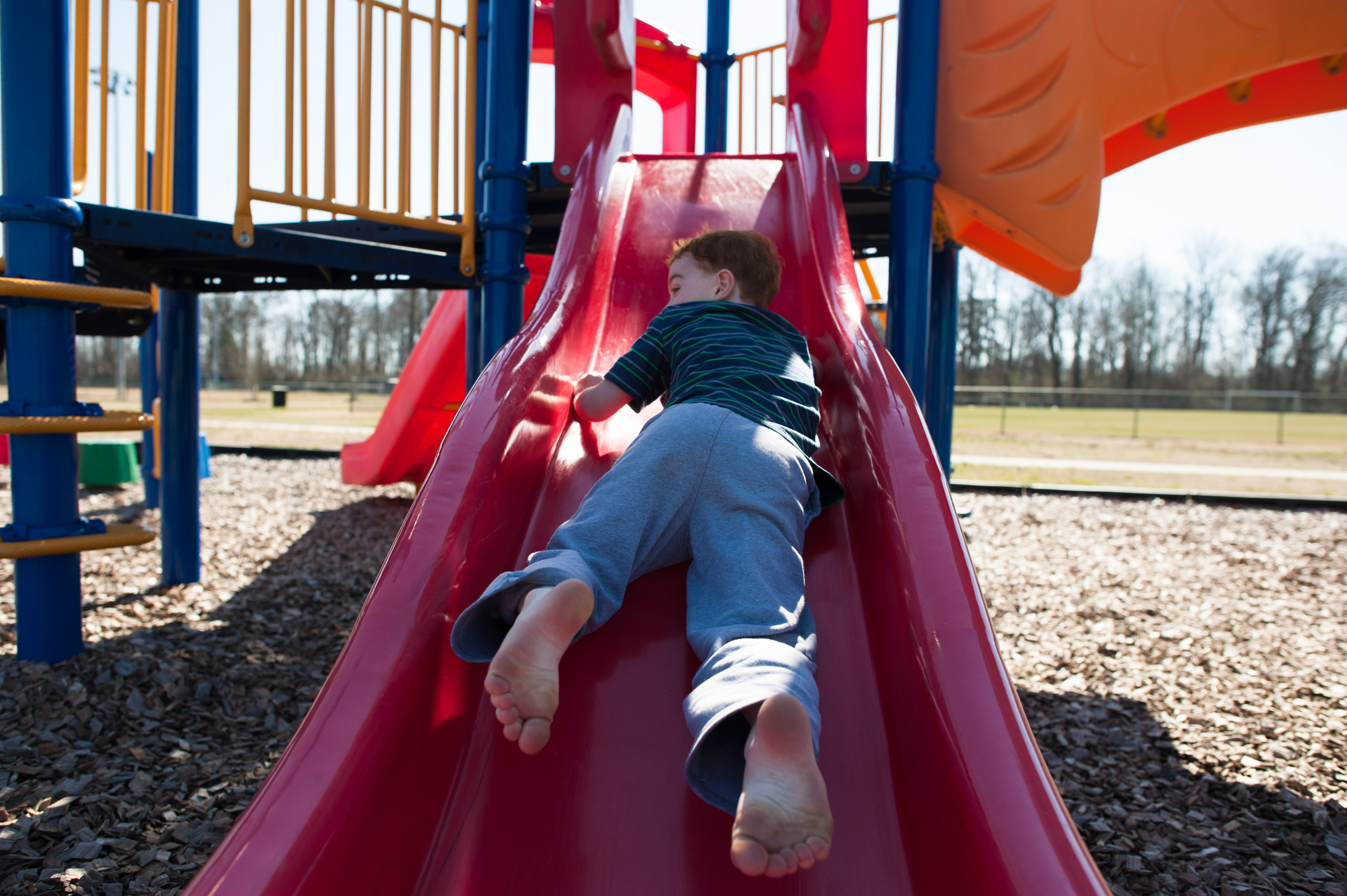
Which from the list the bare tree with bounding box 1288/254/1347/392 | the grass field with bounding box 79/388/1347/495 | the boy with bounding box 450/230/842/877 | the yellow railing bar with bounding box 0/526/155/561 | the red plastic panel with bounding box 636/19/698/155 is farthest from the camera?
the bare tree with bounding box 1288/254/1347/392

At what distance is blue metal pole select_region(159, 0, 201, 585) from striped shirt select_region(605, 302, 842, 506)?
9.24 ft

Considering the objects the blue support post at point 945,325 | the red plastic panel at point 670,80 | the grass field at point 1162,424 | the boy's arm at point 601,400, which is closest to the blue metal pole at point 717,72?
the red plastic panel at point 670,80

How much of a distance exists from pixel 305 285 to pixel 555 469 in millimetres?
2476

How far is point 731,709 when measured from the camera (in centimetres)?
126

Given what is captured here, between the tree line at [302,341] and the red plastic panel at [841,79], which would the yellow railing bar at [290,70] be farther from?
the tree line at [302,341]

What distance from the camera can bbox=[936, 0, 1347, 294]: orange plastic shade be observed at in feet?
11.7

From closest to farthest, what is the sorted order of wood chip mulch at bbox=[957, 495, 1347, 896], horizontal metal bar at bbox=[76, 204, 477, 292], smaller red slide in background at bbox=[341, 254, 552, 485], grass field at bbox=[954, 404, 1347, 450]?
wood chip mulch at bbox=[957, 495, 1347, 896]
horizontal metal bar at bbox=[76, 204, 477, 292]
smaller red slide in background at bbox=[341, 254, 552, 485]
grass field at bbox=[954, 404, 1347, 450]

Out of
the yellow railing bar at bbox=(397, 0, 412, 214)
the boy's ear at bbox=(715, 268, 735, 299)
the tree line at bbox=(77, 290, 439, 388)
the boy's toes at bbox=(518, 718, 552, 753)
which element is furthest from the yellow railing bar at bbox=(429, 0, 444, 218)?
the tree line at bbox=(77, 290, 439, 388)

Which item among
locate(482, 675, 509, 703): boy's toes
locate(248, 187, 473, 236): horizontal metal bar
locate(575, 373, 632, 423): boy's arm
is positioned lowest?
locate(482, 675, 509, 703): boy's toes

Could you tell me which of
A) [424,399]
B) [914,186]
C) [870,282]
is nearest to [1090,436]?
[870,282]

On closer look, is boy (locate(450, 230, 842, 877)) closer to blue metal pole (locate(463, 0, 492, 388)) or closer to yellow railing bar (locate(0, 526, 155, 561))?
blue metal pole (locate(463, 0, 492, 388))

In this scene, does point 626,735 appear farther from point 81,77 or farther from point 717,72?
point 717,72

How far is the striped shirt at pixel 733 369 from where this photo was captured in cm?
201

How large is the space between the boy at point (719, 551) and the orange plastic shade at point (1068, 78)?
1.62 meters
